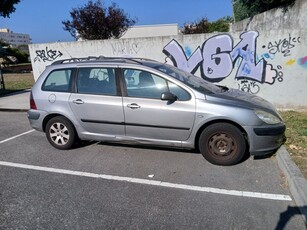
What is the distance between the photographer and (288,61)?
747 cm

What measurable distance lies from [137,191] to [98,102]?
174cm

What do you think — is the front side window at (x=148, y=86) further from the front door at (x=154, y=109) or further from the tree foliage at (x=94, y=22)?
the tree foliage at (x=94, y=22)

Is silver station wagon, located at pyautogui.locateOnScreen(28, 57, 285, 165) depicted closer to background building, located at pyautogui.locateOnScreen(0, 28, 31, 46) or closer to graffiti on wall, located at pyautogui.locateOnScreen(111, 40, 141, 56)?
graffiti on wall, located at pyautogui.locateOnScreen(111, 40, 141, 56)

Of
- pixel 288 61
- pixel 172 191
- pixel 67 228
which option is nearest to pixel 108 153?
pixel 172 191

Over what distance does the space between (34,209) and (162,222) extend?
Result: 1520mm

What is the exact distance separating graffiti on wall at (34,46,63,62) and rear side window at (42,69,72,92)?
198 inches

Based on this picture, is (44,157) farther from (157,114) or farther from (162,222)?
(162,222)

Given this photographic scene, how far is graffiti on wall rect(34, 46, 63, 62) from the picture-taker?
9992mm

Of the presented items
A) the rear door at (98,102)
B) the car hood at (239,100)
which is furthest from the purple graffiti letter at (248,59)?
the rear door at (98,102)

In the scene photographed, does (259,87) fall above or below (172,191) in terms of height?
above

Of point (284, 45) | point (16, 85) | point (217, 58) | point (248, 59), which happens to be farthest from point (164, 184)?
point (16, 85)

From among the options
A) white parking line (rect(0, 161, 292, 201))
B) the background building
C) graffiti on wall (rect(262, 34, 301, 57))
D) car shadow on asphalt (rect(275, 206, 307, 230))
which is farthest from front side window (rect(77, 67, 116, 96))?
the background building

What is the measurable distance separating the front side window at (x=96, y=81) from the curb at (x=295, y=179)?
2.80 meters

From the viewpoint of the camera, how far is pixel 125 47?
893 centimetres
